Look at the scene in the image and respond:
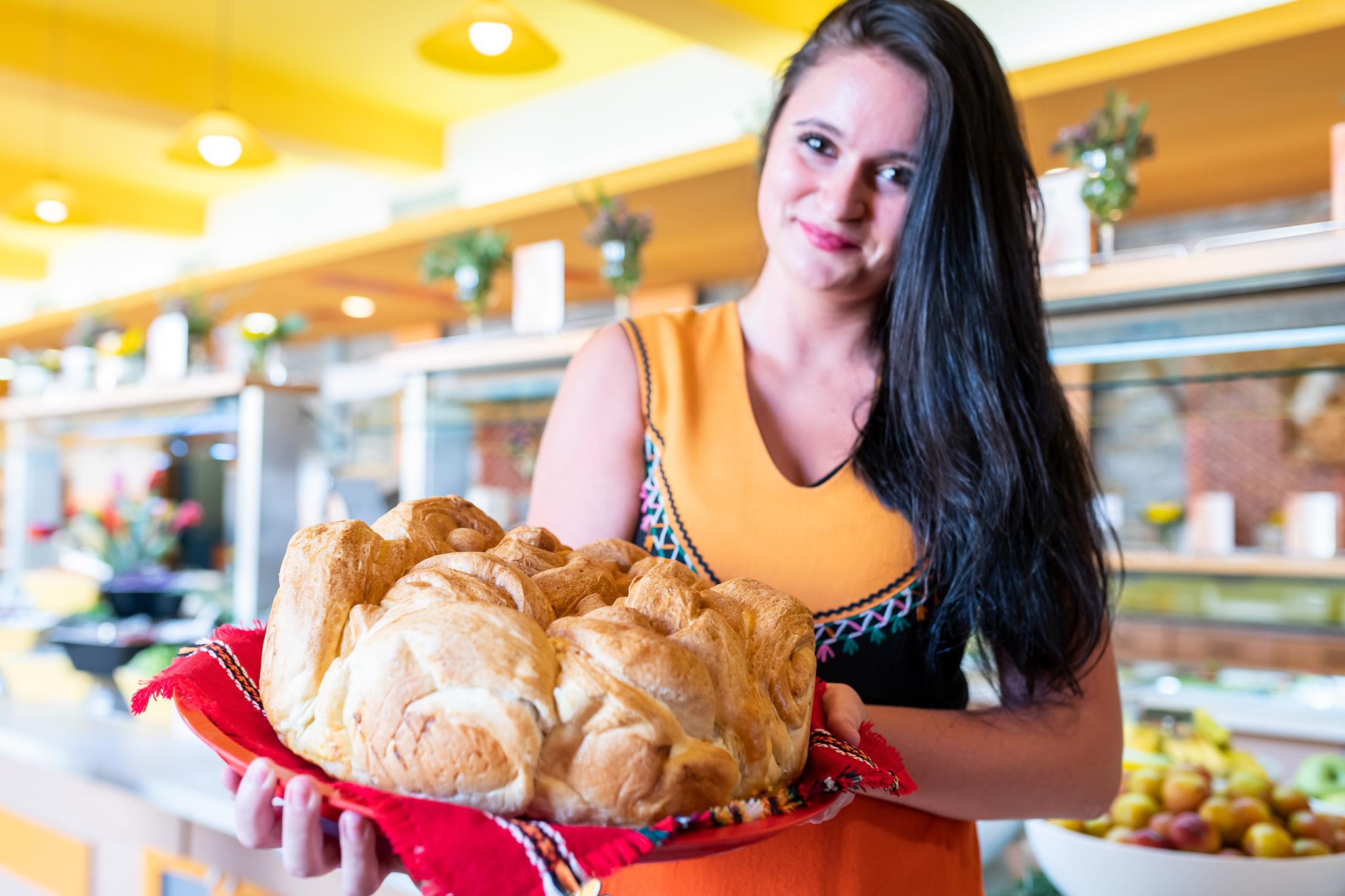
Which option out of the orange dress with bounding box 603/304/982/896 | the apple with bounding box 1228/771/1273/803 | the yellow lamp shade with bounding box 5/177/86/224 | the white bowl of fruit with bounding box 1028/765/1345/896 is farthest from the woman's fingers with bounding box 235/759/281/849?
the yellow lamp shade with bounding box 5/177/86/224

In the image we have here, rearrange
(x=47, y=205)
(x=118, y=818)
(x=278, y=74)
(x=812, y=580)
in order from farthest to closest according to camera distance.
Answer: (x=278, y=74), (x=47, y=205), (x=118, y=818), (x=812, y=580)

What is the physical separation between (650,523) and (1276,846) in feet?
3.28

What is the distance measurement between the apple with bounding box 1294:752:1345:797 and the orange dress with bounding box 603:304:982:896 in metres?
1.05

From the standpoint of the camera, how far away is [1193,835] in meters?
1.52

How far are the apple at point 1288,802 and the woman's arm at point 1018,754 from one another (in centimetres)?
47

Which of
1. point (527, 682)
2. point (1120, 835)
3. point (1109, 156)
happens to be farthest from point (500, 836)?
point (1109, 156)

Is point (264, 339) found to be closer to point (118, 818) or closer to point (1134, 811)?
point (118, 818)

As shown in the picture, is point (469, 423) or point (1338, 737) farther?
point (469, 423)

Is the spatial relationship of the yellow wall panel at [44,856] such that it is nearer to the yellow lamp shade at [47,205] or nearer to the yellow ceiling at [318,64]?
the yellow ceiling at [318,64]

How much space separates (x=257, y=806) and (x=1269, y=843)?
139 cm

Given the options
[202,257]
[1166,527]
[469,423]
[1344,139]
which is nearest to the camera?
[1344,139]

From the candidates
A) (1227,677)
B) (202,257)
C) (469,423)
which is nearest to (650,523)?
(469,423)

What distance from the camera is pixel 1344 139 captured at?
183 cm

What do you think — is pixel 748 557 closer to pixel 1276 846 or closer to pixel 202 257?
pixel 1276 846
